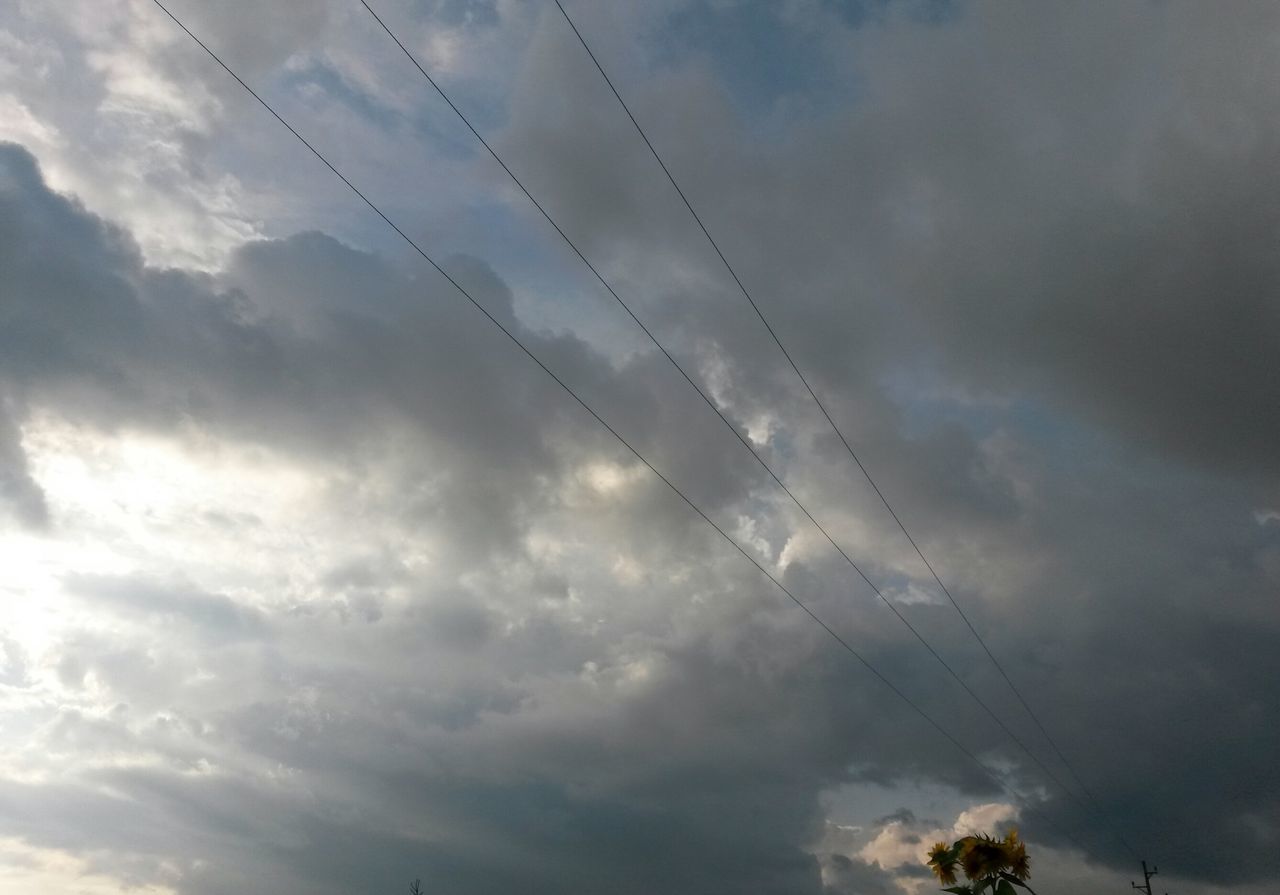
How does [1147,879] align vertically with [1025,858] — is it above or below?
above

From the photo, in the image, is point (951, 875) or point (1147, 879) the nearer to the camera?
point (951, 875)

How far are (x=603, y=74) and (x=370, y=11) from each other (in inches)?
220

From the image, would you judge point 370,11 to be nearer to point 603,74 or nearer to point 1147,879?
point 603,74

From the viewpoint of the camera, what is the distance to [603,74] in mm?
23906

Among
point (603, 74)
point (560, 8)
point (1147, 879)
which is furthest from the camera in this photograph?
point (1147, 879)

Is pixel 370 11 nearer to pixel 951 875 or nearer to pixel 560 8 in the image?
pixel 560 8

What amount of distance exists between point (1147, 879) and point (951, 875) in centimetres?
14010

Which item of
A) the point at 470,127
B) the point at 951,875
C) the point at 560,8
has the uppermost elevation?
the point at 560,8

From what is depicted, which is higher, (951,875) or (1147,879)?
(1147,879)

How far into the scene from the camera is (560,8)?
864 inches

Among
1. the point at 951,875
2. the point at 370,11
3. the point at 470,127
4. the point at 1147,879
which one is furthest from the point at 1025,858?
the point at 1147,879

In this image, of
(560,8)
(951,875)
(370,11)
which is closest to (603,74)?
(560,8)

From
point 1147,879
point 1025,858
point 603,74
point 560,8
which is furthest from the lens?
point 1147,879

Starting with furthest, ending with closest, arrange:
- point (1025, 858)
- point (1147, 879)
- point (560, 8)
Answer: point (1147, 879) < point (560, 8) < point (1025, 858)
